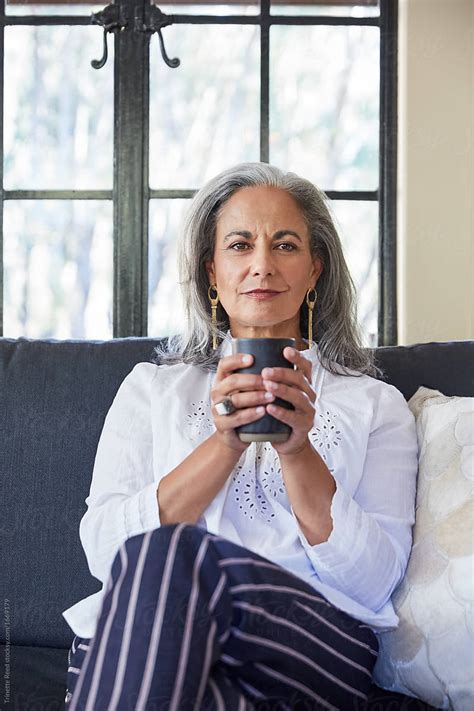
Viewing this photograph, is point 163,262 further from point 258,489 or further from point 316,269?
point 258,489

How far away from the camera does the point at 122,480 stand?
158cm

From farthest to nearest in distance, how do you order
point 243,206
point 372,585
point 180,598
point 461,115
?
point 461,115
point 243,206
point 372,585
point 180,598

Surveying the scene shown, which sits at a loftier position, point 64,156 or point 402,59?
point 402,59

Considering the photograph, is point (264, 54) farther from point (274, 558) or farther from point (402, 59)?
point (274, 558)

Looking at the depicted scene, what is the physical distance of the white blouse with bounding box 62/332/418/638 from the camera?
4.73 ft

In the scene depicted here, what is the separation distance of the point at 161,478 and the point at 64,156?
1584 millimetres

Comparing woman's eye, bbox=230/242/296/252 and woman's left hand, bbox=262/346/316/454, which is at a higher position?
woman's eye, bbox=230/242/296/252

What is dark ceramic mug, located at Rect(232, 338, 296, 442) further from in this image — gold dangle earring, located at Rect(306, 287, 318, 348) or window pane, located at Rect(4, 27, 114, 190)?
window pane, located at Rect(4, 27, 114, 190)

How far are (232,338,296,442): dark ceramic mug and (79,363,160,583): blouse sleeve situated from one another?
0.30 m

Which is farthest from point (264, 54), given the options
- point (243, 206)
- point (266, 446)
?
point (266, 446)

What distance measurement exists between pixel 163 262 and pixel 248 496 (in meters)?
1.38

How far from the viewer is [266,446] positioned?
1.63 metres

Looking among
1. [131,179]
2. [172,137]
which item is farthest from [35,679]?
[172,137]

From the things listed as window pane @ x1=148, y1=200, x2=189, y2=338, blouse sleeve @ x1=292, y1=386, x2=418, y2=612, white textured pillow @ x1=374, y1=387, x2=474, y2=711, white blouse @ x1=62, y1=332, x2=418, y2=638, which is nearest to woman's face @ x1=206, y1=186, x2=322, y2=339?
white blouse @ x1=62, y1=332, x2=418, y2=638
